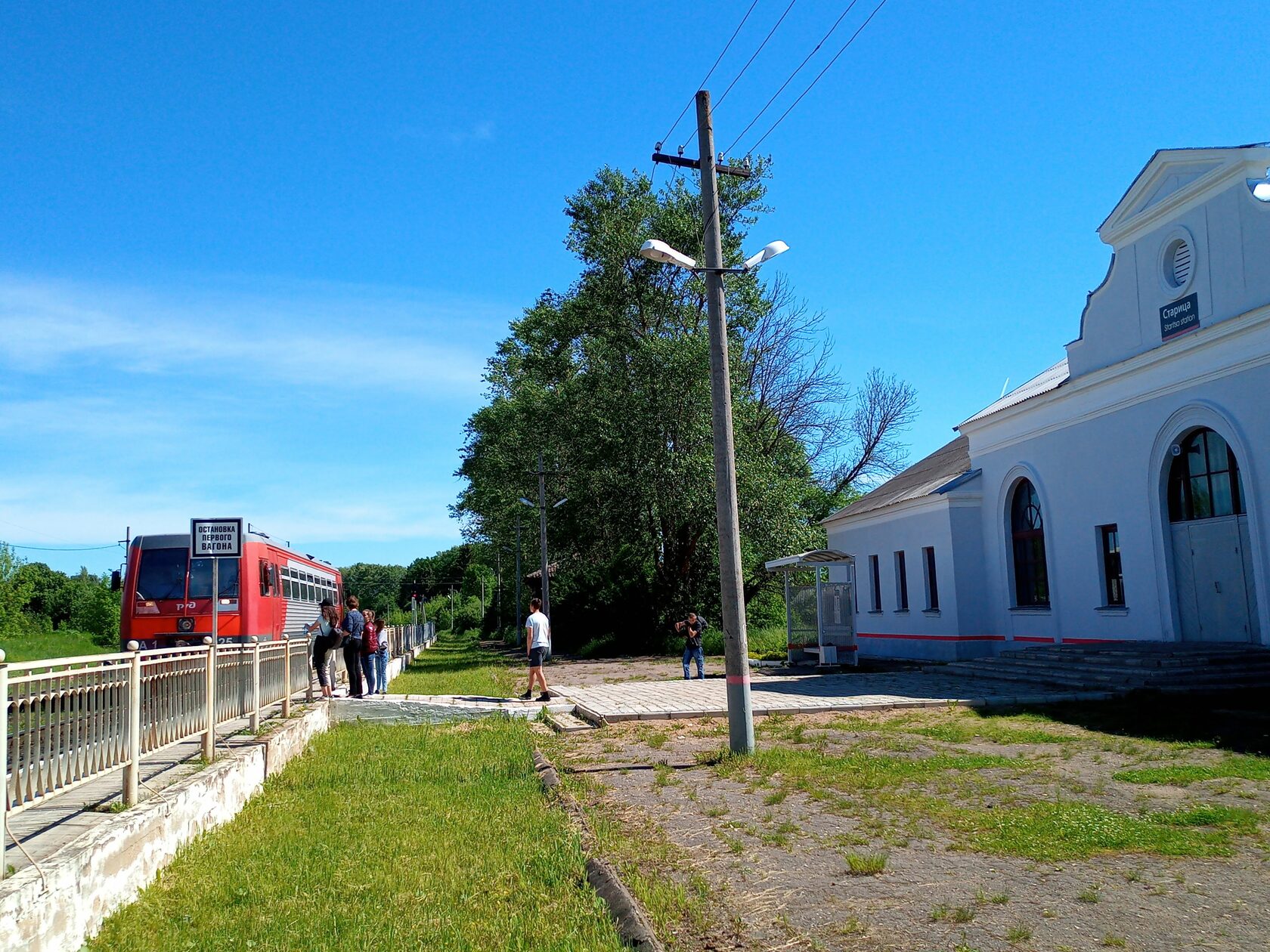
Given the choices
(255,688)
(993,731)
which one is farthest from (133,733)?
(993,731)

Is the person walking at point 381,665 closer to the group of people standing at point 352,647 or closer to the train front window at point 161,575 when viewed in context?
the group of people standing at point 352,647

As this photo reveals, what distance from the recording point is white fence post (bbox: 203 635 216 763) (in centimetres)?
837

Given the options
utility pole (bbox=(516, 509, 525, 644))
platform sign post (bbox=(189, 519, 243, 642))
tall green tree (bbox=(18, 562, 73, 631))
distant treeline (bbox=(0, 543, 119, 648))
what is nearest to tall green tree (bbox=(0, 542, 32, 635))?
distant treeline (bbox=(0, 543, 119, 648))

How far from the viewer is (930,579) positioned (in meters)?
25.3

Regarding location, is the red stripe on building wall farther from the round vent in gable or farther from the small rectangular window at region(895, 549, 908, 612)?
the round vent in gable

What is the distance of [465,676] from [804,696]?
11607mm

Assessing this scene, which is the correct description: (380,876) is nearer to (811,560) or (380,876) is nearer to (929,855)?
(929,855)

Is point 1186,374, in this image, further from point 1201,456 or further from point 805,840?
point 805,840

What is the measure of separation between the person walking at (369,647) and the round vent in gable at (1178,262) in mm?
15872

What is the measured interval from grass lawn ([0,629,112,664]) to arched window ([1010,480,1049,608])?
126ft

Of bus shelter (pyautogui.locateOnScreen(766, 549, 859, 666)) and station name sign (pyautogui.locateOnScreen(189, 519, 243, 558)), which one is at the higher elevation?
station name sign (pyautogui.locateOnScreen(189, 519, 243, 558))

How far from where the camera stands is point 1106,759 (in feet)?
31.3

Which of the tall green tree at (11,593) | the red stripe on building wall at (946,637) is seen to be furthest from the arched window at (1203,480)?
the tall green tree at (11,593)

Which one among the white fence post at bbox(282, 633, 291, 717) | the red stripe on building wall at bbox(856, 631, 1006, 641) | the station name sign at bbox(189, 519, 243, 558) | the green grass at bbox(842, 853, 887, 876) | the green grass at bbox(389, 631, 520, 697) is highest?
the station name sign at bbox(189, 519, 243, 558)
